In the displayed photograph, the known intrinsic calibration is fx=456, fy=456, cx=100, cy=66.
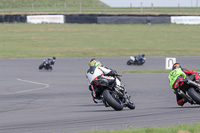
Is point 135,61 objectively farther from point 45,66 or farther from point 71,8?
point 71,8

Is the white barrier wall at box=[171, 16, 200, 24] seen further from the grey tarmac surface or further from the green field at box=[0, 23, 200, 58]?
the grey tarmac surface

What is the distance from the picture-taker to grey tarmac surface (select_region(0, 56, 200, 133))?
959cm

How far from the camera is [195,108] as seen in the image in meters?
11.6

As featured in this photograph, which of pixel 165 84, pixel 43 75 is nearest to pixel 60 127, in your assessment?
pixel 165 84

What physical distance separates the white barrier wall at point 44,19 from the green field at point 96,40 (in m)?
0.71

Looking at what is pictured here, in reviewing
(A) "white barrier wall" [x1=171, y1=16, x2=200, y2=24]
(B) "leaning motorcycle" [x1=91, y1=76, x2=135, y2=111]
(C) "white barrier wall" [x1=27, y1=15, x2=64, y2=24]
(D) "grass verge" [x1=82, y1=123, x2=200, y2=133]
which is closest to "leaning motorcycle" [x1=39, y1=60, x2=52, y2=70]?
(B) "leaning motorcycle" [x1=91, y1=76, x2=135, y2=111]

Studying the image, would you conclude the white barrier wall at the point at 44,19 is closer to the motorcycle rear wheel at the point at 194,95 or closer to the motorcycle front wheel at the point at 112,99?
the motorcycle front wheel at the point at 112,99

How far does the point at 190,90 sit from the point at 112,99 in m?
2.00

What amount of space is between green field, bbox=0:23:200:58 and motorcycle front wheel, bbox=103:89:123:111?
21825mm

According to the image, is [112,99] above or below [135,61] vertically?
above

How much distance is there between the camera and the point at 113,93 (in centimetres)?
1148

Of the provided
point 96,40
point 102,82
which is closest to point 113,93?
point 102,82

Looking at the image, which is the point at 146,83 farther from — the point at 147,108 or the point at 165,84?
the point at 147,108

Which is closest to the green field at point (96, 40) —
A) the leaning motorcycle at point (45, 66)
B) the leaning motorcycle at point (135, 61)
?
the leaning motorcycle at point (135, 61)
